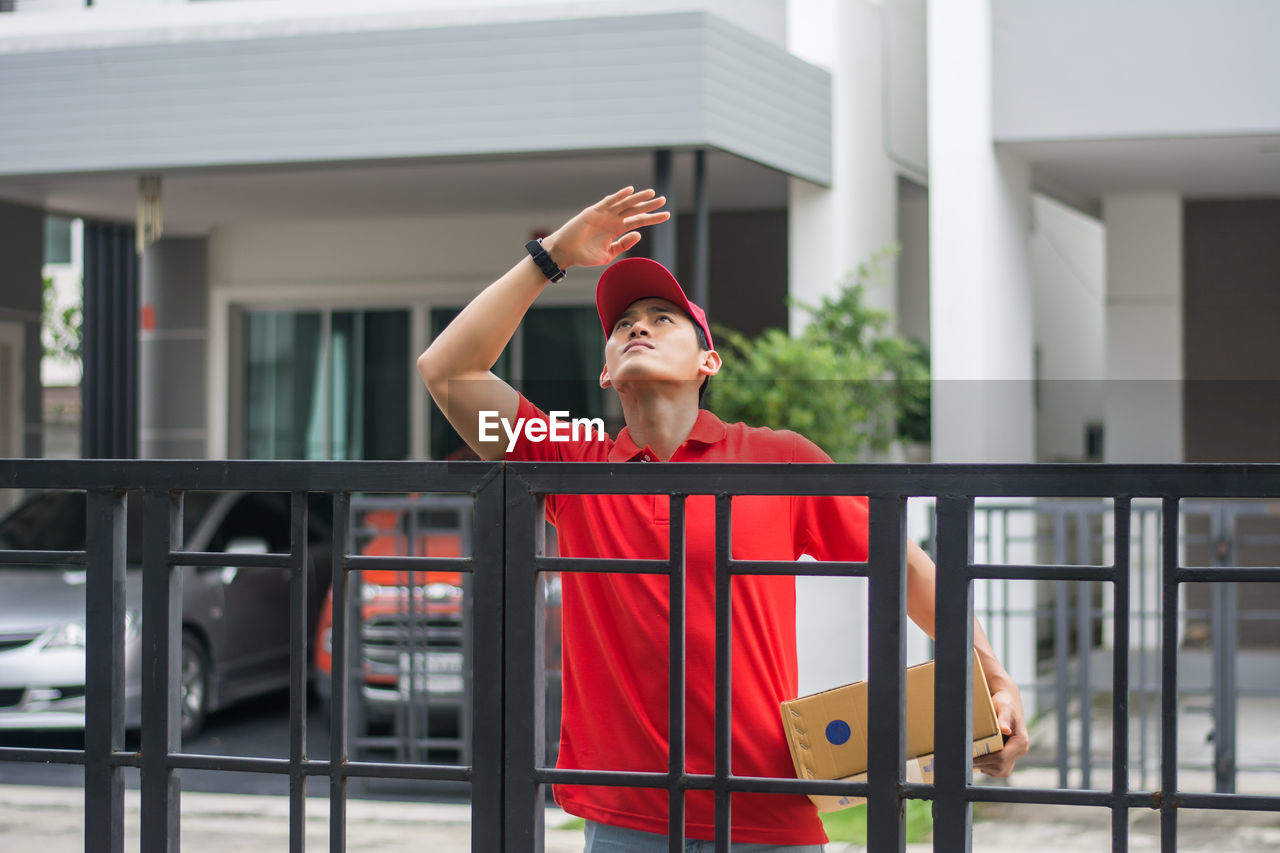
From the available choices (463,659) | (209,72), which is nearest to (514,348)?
(209,72)

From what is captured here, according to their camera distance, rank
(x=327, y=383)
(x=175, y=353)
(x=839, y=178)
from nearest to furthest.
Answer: (x=839, y=178)
(x=327, y=383)
(x=175, y=353)

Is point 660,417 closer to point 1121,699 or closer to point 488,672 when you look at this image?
point 488,672

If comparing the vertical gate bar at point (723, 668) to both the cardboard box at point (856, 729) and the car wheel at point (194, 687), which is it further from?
the car wheel at point (194, 687)

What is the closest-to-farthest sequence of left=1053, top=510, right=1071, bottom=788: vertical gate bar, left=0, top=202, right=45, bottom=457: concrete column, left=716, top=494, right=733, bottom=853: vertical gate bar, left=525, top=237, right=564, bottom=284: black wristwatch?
1. left=716, top=494, right=733, bottom=853: vertical gate bar
2. left=525, top=237, right=564, bottom=284: black wristwatch
3. left=1053, top=510, right=1071, bottom=788: vertical gate bar
4. left=0, top=202, right=45, bottom=457: concrete column

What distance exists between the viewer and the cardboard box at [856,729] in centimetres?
237

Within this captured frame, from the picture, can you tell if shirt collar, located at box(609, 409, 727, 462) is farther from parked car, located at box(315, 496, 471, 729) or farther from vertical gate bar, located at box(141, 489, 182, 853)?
parked car, located at box(315, 496, 471, 729)

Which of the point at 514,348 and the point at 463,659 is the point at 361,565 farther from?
the point at 514,348

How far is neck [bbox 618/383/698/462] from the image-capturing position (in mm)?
2607

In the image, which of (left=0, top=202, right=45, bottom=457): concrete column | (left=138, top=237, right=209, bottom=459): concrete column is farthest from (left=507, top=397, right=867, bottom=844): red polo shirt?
(left=138, top=237, right=209, bottom=459): concrete column

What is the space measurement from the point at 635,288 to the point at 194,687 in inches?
247

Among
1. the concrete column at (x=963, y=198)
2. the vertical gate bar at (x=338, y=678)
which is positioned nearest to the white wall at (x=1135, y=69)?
the concrete column at (x=963, y=198)

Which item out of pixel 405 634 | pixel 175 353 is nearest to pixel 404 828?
pixel 405 634

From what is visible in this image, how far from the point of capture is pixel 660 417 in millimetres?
2609

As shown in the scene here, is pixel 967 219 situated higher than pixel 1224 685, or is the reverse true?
pixel 967 219
